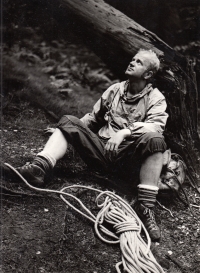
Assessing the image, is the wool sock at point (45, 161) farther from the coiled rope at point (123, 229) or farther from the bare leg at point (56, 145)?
the coiled rope at point (123, 229)

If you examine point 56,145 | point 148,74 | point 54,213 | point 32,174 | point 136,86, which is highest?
point 148,74

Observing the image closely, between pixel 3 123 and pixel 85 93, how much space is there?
1.21 meters

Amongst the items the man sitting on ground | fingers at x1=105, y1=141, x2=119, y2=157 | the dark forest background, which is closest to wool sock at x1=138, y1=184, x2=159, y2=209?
the man sitting on ground

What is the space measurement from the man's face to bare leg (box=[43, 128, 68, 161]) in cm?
74

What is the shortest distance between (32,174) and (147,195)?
847 mm

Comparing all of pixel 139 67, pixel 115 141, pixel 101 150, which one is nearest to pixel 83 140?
pixel 101 150

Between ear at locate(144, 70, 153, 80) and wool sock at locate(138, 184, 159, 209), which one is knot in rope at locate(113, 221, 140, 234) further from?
ear at locate(144, 70, 153, 80)

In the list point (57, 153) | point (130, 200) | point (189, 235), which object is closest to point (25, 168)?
point (57, 153)

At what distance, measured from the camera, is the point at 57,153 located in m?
2.91

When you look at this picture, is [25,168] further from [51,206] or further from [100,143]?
[100,143]

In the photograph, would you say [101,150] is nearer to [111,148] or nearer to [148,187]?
[111,148]

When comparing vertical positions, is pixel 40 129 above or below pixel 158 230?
below

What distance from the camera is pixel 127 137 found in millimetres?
2945

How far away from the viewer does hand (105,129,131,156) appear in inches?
112
